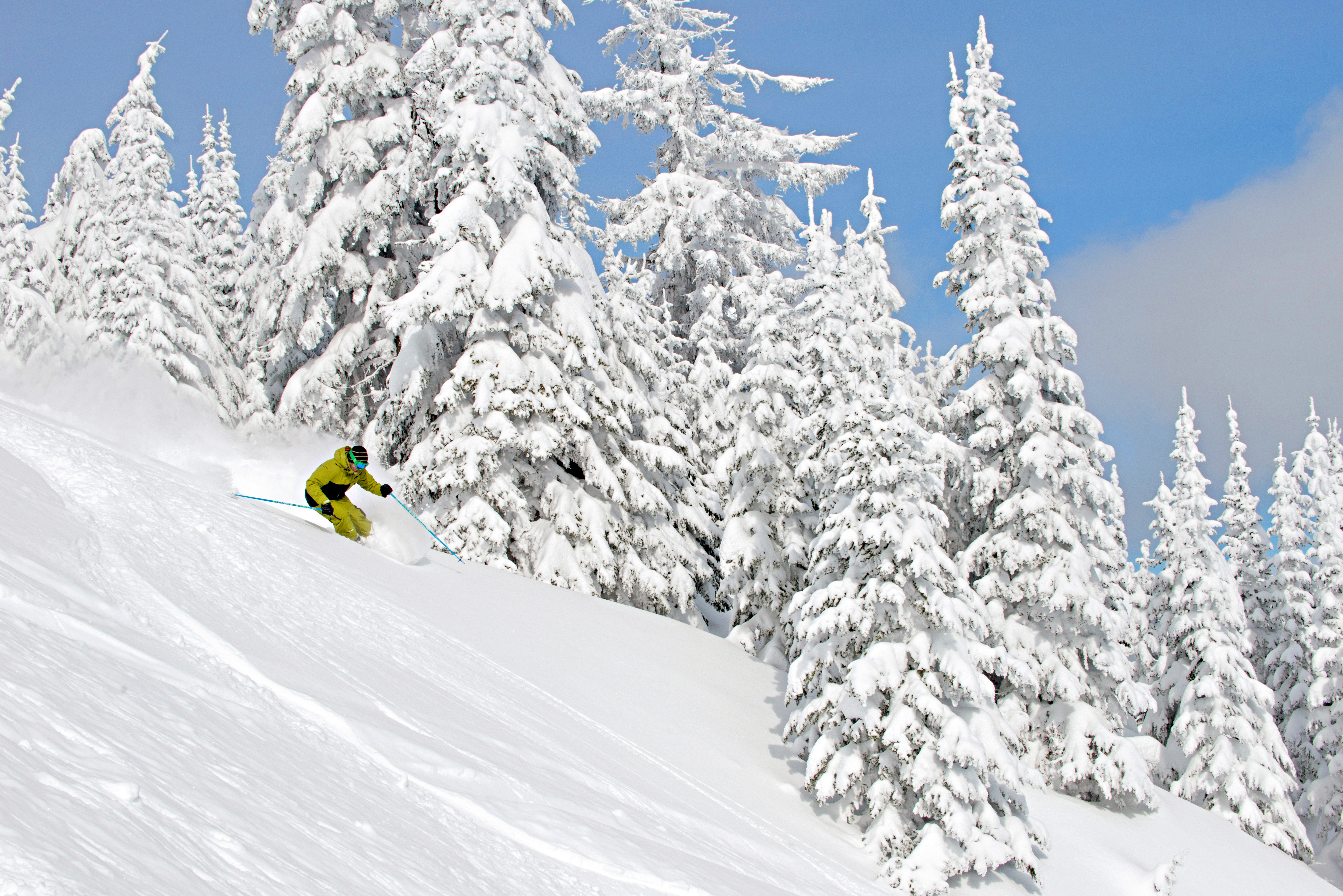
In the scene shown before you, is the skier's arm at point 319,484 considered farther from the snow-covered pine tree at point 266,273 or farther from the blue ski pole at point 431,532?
the snow-covered pine tree at point 266,273

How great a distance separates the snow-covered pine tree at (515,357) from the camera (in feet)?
56.0

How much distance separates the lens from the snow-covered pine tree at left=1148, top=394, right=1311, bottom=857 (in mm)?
25062

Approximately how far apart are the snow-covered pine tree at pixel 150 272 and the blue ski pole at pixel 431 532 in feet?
43.3

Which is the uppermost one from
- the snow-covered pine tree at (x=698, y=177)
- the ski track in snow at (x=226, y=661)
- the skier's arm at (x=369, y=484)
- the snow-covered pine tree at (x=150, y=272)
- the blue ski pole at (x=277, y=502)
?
the snow-covered pine tree at (x=698, y=177)

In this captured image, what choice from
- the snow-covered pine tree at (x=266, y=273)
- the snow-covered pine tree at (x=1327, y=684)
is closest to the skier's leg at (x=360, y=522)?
the snow-covered pine tree at (x=266, y=273)

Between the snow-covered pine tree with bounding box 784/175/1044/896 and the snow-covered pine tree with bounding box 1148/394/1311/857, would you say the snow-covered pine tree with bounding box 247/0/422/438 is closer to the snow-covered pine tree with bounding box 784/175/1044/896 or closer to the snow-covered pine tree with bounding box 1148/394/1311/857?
the snow-covered pine tree with bounding box 784/175/1044/896

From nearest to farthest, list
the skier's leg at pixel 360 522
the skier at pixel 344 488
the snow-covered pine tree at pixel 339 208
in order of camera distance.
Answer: the skier at pixel 344 488 < the skier's leg at pixel 360 522 < the snow-covered pine tree at pixel 339 208

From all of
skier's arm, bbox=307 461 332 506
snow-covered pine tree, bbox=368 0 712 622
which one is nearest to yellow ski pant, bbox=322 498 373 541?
skier's arm, bbox=307 461 332 506

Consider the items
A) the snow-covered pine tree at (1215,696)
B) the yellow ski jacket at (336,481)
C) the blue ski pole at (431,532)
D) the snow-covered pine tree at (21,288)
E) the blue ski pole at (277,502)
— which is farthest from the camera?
the snow-covered pine tree at (21,288)

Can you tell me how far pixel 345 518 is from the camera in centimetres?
1337

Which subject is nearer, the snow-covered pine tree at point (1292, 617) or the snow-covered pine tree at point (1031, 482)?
the snow-covered pine tree at point (1031, 482)

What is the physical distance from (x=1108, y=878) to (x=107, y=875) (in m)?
15.7

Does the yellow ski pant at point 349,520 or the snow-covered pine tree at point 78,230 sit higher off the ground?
the snow-covered pine tree at point 78,230

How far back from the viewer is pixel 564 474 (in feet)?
61.8
